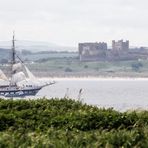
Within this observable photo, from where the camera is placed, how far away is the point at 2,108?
23.0 metres

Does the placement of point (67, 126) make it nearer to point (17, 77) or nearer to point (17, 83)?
point (17, 77)

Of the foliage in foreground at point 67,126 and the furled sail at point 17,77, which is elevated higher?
the foliage in foreground at point 67,126

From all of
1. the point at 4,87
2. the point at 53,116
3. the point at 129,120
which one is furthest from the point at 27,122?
the point at 4,87

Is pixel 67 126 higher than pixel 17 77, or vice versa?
pixel 67 126

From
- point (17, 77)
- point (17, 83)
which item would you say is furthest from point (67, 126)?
point (17, 83)

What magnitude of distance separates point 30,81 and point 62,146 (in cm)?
14152

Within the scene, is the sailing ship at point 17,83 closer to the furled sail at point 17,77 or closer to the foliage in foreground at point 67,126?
the furled sail at point 17,77

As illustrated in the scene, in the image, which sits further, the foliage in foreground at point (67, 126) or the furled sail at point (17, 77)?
the furled sail at point (17, 77)

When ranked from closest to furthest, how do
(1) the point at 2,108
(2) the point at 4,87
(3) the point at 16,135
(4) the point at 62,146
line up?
(4) the point at 62,146
(3) the point at 16,135
(1) the point at 2,108
(2) the point at 4,87

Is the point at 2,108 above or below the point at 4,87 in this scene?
above

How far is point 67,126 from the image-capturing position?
18094 mm

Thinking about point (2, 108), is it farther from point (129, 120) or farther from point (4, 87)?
point (4, 87)

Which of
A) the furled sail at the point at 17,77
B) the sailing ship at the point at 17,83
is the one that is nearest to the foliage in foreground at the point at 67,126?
the sailing ship at the point at 17,83

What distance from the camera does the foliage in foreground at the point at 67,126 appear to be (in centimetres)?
1486
